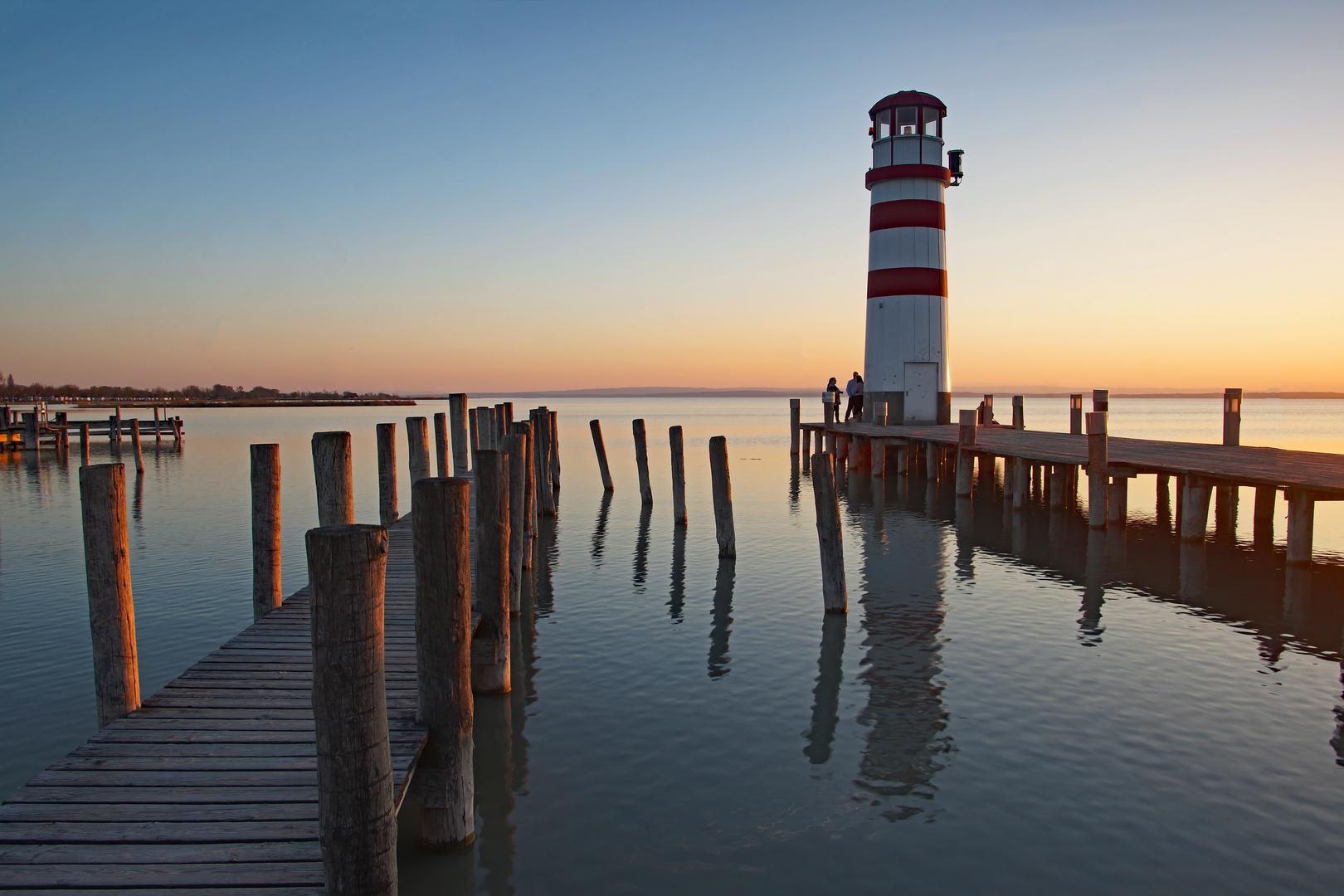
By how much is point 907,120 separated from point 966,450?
10336 mm

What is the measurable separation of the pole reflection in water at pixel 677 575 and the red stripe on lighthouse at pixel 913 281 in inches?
432

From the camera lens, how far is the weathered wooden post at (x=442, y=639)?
15.9 ft

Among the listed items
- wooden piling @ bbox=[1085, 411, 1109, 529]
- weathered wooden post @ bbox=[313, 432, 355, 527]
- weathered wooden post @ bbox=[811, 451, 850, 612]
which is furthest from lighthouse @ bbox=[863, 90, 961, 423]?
weathered wooden post @ bbox=[313, 432, 355, 527]

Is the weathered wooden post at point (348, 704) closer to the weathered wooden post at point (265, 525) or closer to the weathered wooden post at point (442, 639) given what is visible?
the weathered wooden post at point (442, 639)

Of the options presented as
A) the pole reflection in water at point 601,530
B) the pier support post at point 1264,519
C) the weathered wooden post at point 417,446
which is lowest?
the pole reflection in water at point 601,530

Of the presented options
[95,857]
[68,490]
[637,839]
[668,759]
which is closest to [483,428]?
[668,759]

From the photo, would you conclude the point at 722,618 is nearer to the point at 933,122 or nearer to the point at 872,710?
the point at 872,710

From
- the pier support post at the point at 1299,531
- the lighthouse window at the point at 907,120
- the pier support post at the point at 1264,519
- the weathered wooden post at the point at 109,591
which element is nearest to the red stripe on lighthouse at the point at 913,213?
the lighthouse window at the point at 907,120

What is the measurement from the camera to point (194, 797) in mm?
4156

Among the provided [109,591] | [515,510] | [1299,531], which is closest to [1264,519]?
[1299,531]

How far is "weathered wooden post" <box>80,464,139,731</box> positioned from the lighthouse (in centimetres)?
2165

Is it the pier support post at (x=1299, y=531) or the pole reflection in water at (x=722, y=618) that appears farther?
the pier support post at (x=1299, y=531)

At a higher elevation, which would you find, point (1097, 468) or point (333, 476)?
point (333, 476)

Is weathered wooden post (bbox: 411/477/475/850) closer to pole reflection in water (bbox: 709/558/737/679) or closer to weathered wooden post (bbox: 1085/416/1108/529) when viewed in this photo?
pole reflection in water (bbox: 709/558/737/679)
